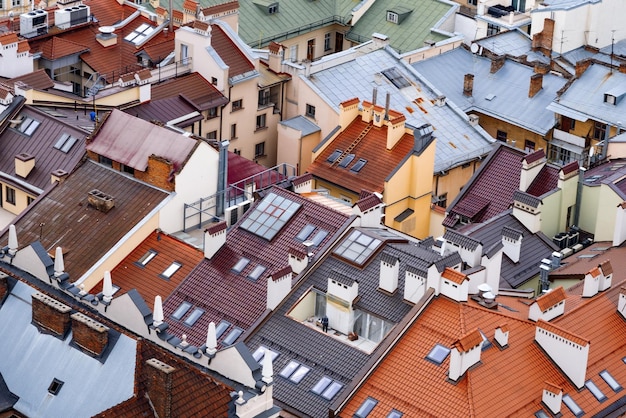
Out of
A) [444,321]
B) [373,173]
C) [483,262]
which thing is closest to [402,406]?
[444,321]

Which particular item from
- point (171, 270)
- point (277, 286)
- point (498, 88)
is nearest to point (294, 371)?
point (277, 286)

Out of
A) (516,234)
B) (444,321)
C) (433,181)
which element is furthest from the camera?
(433,181)

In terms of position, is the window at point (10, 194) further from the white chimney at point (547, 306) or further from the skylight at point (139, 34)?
the white chimney at point (547, 306)

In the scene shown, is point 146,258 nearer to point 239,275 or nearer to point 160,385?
point 239,275

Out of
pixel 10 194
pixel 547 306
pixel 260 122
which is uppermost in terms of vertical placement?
pixel 547 306

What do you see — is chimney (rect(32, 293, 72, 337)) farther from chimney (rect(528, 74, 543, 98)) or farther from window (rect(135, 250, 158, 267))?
chimney (rect(528, 74, 543, 98))

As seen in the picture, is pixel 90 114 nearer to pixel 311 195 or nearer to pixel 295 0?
pixel 311 195

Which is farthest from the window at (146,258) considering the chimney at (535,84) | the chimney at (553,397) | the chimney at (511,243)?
the chimney at (535,84)
